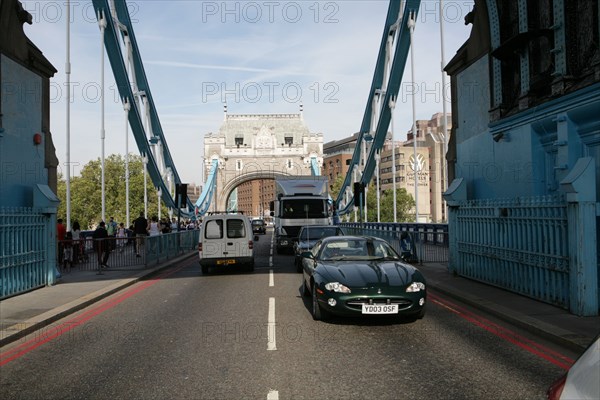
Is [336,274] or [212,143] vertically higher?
[212,143]

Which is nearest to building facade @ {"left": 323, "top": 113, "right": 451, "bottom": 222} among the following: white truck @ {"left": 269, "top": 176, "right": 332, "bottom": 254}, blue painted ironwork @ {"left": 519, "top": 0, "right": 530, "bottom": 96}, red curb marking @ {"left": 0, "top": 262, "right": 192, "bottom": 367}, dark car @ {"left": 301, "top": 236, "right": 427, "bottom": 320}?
white truck @ {"left": 269, "top": 176, "right": 332, "bottom": 254}

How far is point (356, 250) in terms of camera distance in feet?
32.0

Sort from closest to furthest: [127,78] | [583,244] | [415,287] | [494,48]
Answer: [415,287] → [583,244] → [494,48] → [127,78]

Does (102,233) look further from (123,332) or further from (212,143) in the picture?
(212,143)

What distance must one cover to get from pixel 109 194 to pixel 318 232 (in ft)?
251

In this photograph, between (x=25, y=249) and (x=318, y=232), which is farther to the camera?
(x=318, y=232)

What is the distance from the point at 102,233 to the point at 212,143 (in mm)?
81526

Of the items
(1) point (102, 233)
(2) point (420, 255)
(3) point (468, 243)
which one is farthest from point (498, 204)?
(1) point (102, 233)

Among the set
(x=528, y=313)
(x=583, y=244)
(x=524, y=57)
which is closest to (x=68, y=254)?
(x=528, y=313)

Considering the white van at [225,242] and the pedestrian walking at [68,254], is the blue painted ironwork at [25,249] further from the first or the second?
the pedestrian walking at [68,254]

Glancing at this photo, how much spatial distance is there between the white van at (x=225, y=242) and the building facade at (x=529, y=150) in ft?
20.8

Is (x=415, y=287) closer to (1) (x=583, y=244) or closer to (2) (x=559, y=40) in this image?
(1) (x=583, y=244)

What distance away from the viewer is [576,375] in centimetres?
227

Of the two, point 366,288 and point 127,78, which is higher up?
point 127,78
